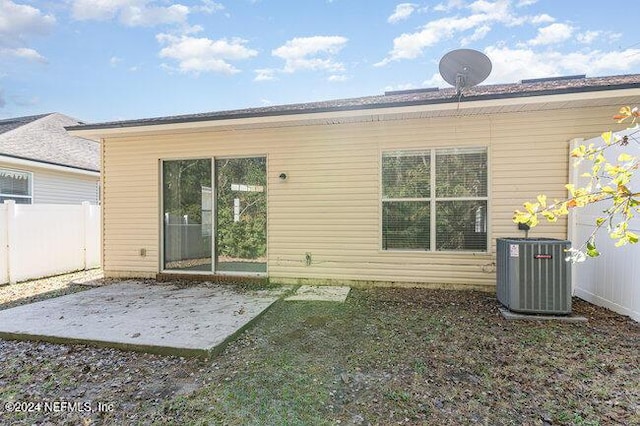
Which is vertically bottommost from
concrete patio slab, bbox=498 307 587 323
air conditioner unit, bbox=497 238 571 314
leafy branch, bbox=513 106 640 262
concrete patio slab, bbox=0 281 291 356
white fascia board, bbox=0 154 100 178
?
concrete patio slab, bbox=0 281 291 356

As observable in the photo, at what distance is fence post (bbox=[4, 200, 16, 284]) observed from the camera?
20.3 feet

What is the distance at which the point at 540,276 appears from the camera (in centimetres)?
404

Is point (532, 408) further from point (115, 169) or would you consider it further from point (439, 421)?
point (115, 169)

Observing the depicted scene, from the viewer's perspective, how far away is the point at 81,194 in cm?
1100

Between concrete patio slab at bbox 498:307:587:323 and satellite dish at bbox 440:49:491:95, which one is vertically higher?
satellite dish at bbox 440:49:491:95

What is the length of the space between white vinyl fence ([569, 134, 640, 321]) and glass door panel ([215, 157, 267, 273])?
5.02 m

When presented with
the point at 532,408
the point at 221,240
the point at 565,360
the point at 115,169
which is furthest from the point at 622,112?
the point at 115,169

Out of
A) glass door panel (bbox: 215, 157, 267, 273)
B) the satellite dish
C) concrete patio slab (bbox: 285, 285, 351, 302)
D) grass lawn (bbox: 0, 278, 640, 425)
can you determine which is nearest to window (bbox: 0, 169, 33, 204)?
glass door panel (bbox: 215, 157, 267, 273)

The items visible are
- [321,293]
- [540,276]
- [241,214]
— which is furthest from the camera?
[241,214]

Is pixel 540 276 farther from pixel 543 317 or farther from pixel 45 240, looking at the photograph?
pixel 45 240

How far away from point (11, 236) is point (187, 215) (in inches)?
129

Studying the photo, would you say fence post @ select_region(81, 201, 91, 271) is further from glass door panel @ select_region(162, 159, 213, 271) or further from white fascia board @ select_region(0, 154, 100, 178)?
glass door panel @ select_region(162, 159, 213, 271)

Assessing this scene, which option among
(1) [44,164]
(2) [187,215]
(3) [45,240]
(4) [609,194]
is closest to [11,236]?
(3) [45,240]

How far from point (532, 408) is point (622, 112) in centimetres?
197
